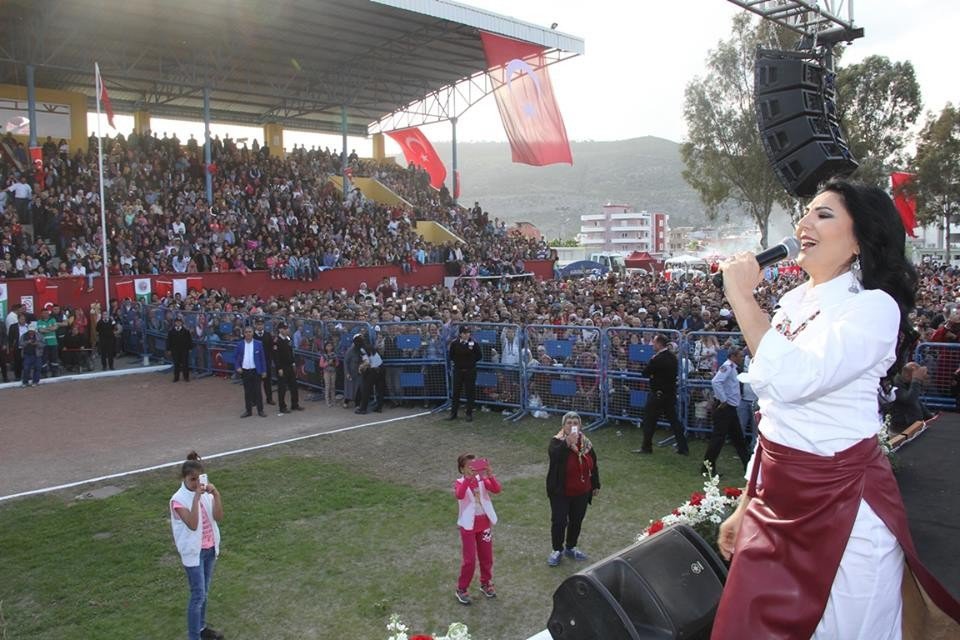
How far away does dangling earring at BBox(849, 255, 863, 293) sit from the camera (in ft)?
6.93

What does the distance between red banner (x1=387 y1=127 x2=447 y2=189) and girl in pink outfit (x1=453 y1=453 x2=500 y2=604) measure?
34.7m

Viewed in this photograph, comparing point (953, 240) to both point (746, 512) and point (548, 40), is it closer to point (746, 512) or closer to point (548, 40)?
point (548, 40)

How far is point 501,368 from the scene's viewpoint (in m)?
12.8

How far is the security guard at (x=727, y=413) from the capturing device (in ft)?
30.0

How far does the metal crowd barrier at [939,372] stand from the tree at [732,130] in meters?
26.5

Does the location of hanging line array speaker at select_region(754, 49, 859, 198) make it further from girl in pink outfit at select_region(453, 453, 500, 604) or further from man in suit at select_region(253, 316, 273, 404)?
man in suit at select_region(253, 316, 273, 404)

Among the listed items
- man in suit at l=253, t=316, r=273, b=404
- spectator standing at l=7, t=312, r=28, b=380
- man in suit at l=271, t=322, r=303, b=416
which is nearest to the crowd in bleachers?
spectator standing at l=7, t=312, r=28, b=380

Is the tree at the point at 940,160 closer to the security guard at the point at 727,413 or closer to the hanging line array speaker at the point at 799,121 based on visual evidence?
the security guard at the point at 727,413

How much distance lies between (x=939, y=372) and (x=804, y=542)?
9.58 m

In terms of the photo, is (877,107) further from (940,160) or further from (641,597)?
(641,597)

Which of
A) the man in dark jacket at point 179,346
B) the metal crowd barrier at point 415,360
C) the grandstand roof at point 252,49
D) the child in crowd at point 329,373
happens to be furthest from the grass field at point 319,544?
the grandstand roof at point 252,49

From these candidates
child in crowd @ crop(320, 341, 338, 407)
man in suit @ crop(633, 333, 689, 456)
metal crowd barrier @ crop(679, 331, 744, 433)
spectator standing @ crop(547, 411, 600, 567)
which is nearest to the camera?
spectator standing @ crop(547, 411, 600, 567)

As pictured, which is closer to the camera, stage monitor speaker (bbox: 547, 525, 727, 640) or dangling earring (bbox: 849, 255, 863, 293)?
Answer: dangling earring (bbox: 849, 255, 863, 293)

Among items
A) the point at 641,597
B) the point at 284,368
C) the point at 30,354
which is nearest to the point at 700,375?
the point at 284,368
